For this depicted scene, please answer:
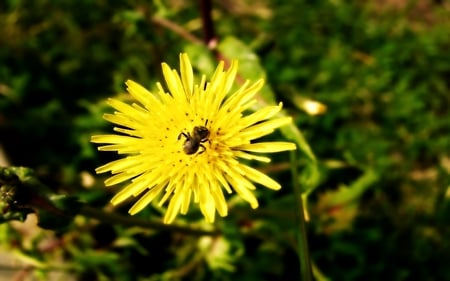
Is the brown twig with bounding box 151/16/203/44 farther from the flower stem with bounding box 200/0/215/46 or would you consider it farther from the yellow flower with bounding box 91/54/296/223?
the yellow flower with bounding box 91/54/296/223

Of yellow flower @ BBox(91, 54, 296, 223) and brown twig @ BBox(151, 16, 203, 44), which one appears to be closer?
yellow flower @ BBox(91, 54, 296, 223)

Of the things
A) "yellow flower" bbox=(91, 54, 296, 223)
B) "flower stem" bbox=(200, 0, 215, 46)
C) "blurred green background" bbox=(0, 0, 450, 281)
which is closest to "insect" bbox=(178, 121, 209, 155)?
"yellow flower" bbox=(91, 54, 296, 223)

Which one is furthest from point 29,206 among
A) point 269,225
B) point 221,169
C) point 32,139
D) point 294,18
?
point 294,18

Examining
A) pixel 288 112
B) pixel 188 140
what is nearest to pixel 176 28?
pixel 288 112

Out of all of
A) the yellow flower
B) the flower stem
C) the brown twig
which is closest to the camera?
the yellow flower

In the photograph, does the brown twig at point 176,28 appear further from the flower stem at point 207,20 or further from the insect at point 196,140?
the insect at point 196,140

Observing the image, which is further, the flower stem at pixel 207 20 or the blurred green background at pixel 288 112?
the blurred green background at pixel 288 112

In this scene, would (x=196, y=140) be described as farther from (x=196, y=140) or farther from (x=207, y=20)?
(x=207, y=20)

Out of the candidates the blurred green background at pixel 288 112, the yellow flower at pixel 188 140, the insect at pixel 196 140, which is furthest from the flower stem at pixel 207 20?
the insect at pixel 196 140
